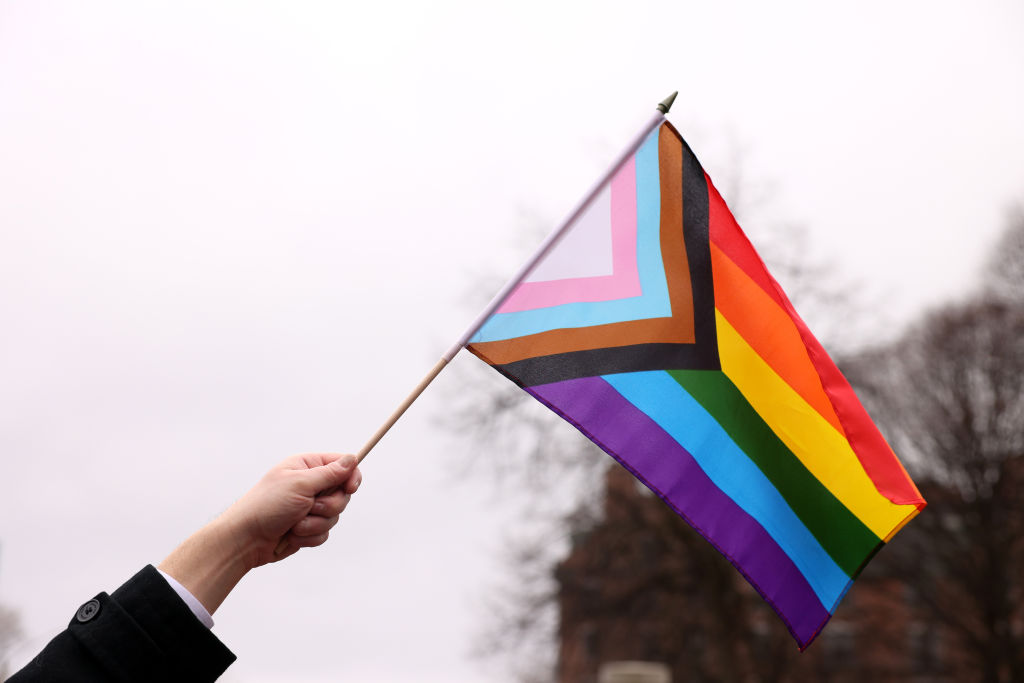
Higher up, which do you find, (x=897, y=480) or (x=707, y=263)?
(x=707, y=263)

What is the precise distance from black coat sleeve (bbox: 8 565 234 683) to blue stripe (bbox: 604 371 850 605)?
2276 millimetres

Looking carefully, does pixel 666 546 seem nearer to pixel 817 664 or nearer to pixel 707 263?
pixel 817 664

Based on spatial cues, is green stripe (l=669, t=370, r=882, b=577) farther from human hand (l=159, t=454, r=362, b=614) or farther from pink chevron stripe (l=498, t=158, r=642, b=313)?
human hand (l=159, t=454, r=362, b=614)

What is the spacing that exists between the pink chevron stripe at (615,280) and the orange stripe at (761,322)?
1.09ft

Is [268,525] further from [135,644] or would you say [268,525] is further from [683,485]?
[683,485]

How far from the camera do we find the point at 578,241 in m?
3.84

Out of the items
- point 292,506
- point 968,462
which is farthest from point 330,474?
point 968,462

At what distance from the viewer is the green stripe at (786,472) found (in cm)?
360

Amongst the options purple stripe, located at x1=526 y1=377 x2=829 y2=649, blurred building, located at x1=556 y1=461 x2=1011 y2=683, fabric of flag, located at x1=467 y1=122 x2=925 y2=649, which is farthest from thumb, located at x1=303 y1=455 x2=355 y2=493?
blurred building, located at x1=556 y1=461 x2=1011 y2=683

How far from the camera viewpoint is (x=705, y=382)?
380 centimetres

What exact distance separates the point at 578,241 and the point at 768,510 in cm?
123

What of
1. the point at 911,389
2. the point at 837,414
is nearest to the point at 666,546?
the point at 911,389

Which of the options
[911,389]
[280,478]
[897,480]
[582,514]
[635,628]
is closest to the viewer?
[280,478]

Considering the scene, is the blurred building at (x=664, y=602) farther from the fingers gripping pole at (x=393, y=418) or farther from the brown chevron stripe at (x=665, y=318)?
the fingers gripping pole at (x=393, y=418)
